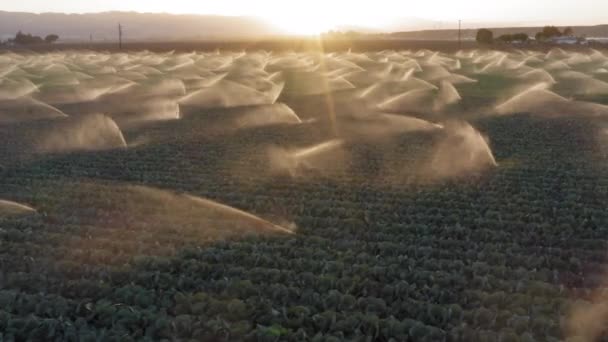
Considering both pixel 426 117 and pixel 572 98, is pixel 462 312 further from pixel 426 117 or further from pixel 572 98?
pixel 572 98

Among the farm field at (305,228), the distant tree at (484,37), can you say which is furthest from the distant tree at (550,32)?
the farm field at (305,228)

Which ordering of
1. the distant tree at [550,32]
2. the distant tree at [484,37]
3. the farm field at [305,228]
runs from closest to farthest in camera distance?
the farm field at [305,228]
the distant tree at [484,37]
the distant tree at [550,32]

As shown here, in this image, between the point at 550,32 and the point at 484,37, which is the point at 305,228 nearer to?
the point at 484,37

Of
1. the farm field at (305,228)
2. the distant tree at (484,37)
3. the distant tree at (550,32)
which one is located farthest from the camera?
the distant tree at (550,32)

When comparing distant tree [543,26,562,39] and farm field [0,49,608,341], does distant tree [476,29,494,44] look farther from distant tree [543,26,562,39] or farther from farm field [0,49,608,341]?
farm field [0,49,608,341]

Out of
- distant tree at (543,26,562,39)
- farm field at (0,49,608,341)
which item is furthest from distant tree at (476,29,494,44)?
farm field at (0,49,608,341)

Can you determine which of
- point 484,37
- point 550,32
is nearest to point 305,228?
point 484,37

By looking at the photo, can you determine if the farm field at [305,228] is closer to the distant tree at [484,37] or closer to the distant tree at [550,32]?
the distant tree at [484,37]

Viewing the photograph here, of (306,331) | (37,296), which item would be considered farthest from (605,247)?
(37,296)
